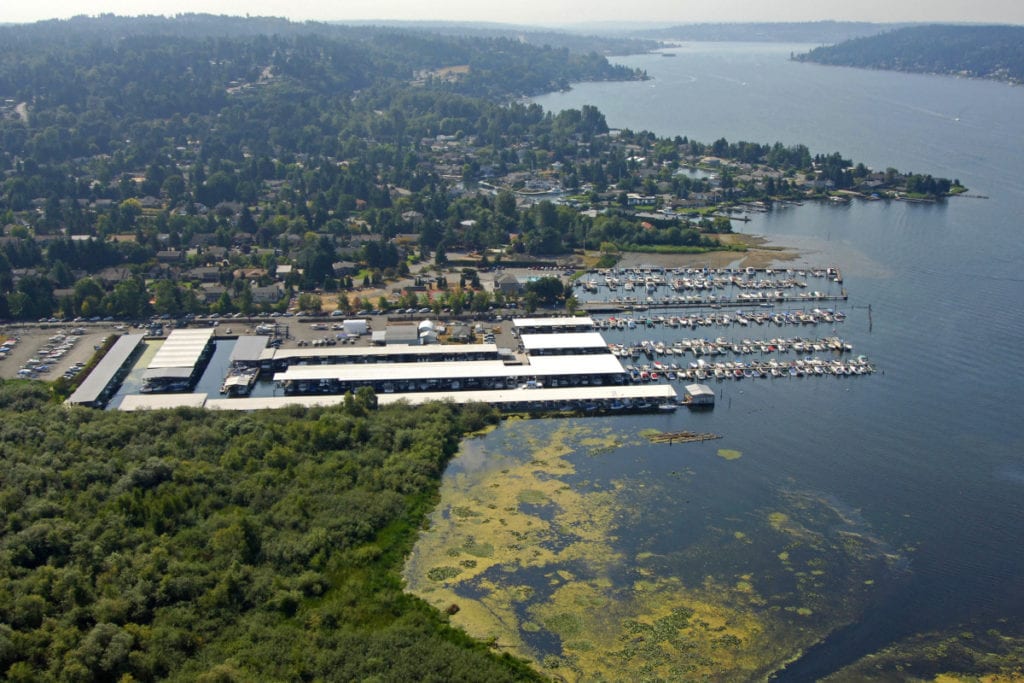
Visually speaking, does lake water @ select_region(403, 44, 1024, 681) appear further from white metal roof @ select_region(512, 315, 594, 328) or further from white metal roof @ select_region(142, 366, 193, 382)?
white metal roof @ select_region(142, 366, 193, 382)

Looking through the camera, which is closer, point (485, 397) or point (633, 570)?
point (633, 570)

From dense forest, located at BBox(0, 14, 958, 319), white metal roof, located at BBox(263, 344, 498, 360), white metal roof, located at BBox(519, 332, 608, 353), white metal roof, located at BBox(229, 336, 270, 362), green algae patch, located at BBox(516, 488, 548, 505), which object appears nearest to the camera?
green algae patch, located at BBox(516, 488, 548, 505)

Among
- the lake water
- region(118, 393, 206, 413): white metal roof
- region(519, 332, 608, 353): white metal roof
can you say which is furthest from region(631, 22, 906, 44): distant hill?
region(118, 393, 206, 413): white metal roof

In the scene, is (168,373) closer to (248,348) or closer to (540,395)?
(248,348)

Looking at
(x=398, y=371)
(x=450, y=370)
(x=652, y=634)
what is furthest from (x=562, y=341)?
(x=652, y=634)

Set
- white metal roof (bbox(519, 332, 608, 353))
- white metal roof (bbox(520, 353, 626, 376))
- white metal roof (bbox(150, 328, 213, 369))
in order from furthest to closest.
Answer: white metal roof (bbox(519, 332, 608, 353)) → white metal roof (bbox(150, 328, 213, 369)) → white metal roof (bbox(520, 353, 626, 376))

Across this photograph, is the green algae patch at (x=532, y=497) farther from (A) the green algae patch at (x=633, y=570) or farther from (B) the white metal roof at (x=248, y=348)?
(B) the white metal roof at (x=248, y=348)

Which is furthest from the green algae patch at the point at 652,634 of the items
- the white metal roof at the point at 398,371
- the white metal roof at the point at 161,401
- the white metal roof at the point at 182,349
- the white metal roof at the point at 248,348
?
the white metal roof at the point at 182,349
